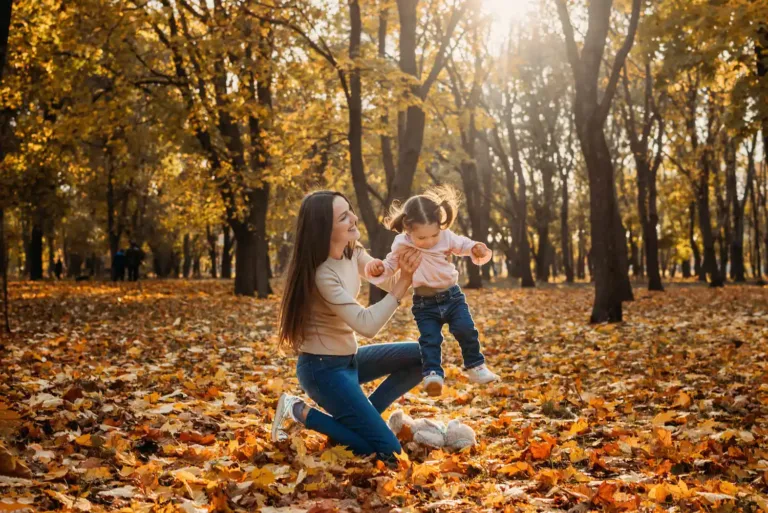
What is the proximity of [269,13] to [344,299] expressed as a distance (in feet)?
38.0

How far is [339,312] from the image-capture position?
179 inches

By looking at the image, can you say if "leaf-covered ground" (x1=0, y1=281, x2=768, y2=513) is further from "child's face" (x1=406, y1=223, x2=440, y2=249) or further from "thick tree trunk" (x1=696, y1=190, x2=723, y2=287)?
"thick tree trunk" (x1=696, y1=190, x2=723, y2=287)

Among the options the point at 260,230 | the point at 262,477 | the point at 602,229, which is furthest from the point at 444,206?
the point at 260,230

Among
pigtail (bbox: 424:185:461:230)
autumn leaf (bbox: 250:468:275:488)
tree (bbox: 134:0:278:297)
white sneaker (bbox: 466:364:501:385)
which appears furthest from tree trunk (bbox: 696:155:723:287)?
autumn leaf (bbox: 250:468:275:488)

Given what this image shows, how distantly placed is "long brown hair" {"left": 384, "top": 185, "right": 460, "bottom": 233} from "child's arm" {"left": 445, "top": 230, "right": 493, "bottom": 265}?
0.14m

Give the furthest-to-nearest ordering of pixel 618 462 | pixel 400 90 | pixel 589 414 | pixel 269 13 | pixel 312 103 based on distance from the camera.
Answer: pixel 312 103
pixel 269 13
pixel 400 90
pixel 589 414
pixel 618 462

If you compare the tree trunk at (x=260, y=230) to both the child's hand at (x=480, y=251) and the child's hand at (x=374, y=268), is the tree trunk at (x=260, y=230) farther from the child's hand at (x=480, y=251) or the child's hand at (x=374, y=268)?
the child's hand at (x=374, y=268)

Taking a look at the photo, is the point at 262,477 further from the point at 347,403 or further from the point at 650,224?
the point at 650,224

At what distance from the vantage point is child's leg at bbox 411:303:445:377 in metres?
5.00

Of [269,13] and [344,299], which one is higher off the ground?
[269,13]

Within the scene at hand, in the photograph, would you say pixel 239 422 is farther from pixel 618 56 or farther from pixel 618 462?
pixel 618 56

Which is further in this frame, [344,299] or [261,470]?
[344,299]

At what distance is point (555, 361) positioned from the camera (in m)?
8.89

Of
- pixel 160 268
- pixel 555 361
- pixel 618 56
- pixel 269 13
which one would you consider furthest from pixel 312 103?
pixel 160 268
